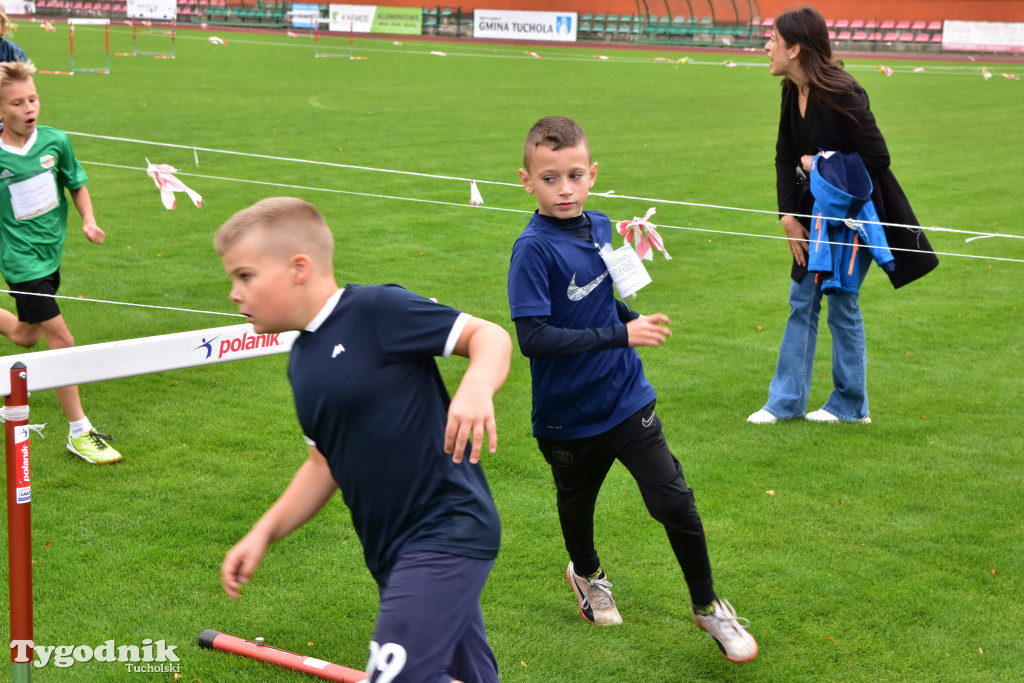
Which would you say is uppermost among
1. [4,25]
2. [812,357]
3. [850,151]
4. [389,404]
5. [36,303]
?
[4,25]

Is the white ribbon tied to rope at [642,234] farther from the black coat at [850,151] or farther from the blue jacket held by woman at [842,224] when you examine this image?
the black coat at [850,151]

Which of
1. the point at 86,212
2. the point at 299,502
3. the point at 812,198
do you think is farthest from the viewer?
the point at 812,198

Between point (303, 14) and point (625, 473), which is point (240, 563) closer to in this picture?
point (625, 473)

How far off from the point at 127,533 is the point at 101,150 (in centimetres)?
1251

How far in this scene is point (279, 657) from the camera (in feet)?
12.3

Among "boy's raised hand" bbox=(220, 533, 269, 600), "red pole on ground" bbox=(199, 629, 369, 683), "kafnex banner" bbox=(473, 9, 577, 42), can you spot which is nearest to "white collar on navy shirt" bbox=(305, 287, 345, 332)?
"boy's raised hand" bbox=(220, 533, 269, 600)

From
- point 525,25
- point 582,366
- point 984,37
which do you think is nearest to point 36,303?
point 582,366

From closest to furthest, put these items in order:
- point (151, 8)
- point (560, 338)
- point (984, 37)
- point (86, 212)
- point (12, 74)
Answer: point (560, 338) → point (12, 74) → point (86, 212) → point (984, 37) → point (151, 8)

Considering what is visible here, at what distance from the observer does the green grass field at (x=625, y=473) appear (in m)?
4.04

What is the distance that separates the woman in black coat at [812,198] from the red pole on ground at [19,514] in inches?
163

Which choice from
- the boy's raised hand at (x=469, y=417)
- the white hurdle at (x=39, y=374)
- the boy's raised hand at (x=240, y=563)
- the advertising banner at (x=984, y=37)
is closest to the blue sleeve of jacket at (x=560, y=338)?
the white hurdle at (x=39, y=374)

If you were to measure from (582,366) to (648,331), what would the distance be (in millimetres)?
554

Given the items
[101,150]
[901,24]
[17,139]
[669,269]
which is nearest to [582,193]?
[17,139]

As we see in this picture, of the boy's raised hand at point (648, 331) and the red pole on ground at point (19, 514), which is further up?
the boy's raised hand at point (648, 331)
